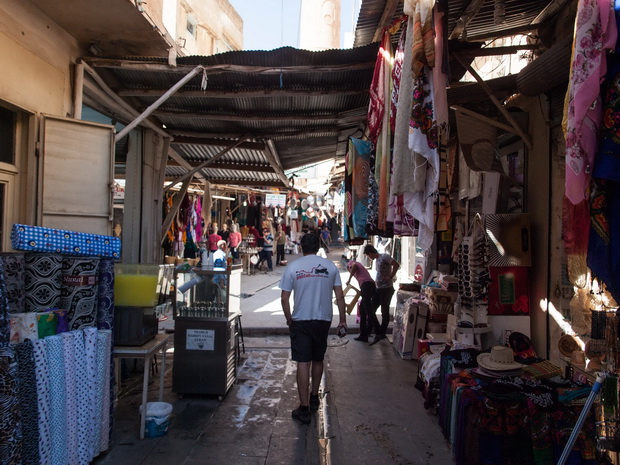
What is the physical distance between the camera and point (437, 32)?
10.3ft

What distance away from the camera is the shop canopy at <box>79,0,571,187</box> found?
14.8 feet

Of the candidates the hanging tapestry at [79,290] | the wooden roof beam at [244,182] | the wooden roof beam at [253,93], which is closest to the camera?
the hanging tapestry at [79,290]

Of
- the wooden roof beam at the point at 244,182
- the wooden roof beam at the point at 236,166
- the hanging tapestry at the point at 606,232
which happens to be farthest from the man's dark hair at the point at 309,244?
the wooden roof beam at the point at 244,182

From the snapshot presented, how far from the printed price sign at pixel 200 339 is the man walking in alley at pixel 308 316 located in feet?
3.36

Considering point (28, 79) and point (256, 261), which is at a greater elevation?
point (28, 79)

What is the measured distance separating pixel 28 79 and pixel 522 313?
5483mm

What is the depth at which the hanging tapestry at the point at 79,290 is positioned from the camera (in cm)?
364

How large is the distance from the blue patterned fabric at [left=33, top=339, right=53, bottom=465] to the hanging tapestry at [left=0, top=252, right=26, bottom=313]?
338 mm

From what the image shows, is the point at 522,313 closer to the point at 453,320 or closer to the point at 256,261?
the point at 453,320

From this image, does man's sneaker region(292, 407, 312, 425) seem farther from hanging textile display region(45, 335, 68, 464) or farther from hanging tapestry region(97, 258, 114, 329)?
hanging textile display region(45, 335, 68, 464)

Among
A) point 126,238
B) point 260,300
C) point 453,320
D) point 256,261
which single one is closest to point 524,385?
point 453,320

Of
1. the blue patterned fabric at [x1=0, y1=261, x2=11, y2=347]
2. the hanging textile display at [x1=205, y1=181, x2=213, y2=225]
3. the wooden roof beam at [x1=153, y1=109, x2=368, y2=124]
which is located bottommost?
the blue patterned fabric at [x1=0, y1=261, x2=11, y2=347]

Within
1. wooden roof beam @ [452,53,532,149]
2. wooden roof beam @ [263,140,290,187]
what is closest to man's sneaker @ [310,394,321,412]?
wooden roof beam @ [452,53,532,149]

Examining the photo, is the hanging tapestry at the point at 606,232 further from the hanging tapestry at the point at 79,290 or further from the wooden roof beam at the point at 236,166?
the wooden roof beam at the point at 236,166
